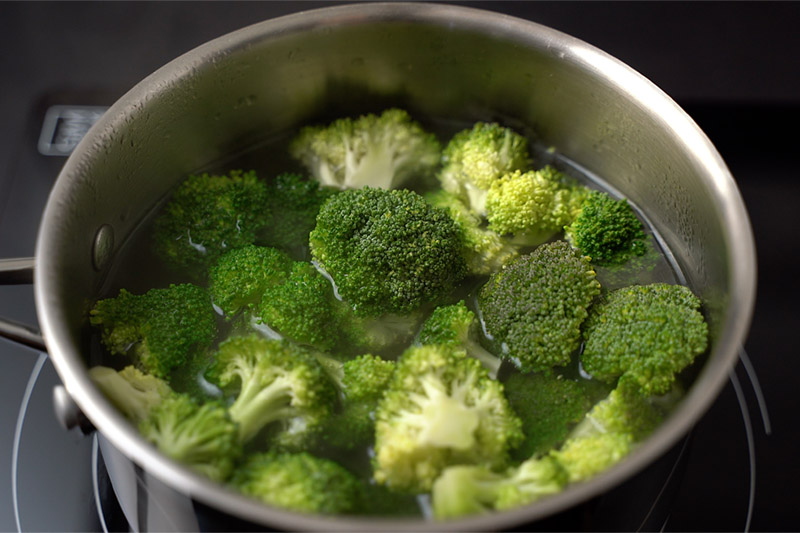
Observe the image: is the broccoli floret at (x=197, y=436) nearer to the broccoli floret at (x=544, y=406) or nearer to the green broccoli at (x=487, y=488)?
the green broccoli at (x=487, y=488)

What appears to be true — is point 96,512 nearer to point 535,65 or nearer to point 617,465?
point 617,465

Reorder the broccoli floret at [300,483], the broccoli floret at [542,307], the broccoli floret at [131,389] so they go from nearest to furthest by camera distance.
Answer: the broccoli floret at [300,483], the broccoli floret at [131,389], the broccoli floret at [542,307]

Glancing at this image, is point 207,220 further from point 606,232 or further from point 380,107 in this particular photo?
point 606,232

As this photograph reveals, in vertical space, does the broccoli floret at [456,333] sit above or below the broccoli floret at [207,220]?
below

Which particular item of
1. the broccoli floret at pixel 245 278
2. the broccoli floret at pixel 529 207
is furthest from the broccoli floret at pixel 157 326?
the broccoli floret at pixel 529 207

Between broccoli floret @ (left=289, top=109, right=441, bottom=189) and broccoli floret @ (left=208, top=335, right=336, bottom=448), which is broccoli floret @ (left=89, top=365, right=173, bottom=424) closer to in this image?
broccoli floret @ (left=208, top=335, right=336, bottom=448)

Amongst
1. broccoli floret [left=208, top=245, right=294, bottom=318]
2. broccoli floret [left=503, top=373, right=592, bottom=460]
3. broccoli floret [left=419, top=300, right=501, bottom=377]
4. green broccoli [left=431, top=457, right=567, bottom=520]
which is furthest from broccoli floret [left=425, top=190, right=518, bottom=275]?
green broccoli [left=431, top=457, right=567, bottom=520]

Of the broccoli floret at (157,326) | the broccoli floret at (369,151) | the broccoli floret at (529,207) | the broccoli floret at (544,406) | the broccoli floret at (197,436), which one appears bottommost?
the broccoli floret at (544,406)
